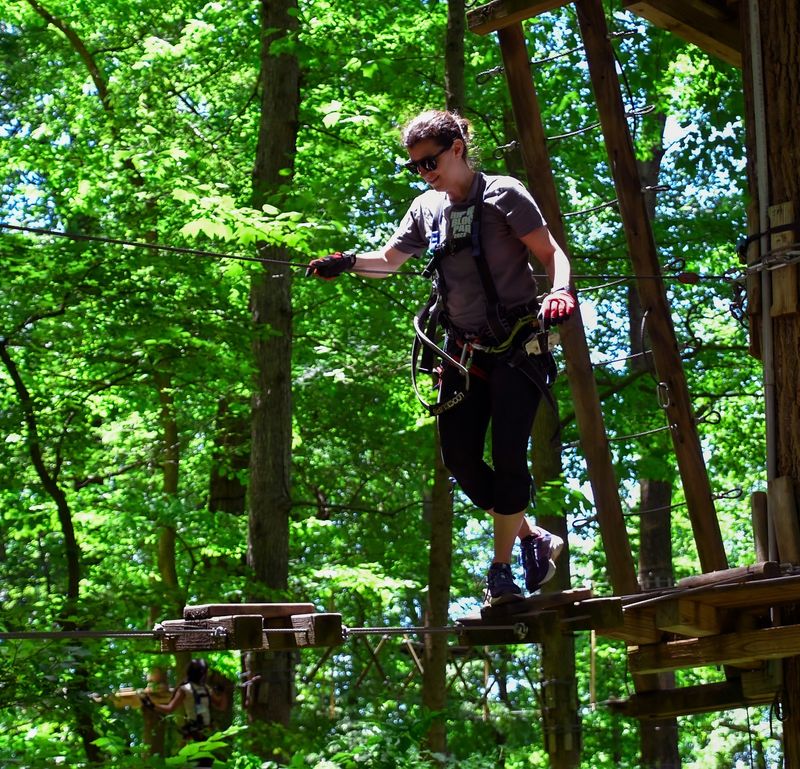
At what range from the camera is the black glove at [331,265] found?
4.59 m

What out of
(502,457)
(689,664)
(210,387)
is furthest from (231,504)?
(502,457)

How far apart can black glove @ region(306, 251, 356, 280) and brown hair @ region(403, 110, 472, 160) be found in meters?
0.56

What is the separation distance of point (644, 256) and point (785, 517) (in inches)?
72.1

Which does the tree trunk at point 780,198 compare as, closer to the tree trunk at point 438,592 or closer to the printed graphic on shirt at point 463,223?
the printed graphic on shirt at point 463,223

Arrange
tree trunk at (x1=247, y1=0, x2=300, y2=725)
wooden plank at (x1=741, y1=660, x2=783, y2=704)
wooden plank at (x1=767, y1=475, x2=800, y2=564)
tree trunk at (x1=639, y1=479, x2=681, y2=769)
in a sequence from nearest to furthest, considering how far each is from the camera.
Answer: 1. wooden plank at (x1=767, y1=475, x2=800, y2=564)
2. wooden plank at (x1=741, y1=660, x2=783, y2=704)
3. tree trunk at (x1=247, y1=0, x2=300, y2=725)
4. tree trunk at (x1=639, y1=479, x2=681, y2=769)

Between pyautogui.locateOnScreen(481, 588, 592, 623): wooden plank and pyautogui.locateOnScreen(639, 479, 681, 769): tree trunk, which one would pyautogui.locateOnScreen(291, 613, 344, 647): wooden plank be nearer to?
pyautogui.locateOnScreen(481, 588, 592, 623): wooden plank

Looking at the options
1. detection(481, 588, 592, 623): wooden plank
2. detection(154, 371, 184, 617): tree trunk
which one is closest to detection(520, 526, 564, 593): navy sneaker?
detection(481, 588, 592, 623): wooden plank

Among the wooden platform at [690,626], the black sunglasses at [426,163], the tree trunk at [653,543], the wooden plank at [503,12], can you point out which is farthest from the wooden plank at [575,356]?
the tree trunk at [653,543]

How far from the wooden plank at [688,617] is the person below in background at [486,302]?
538 millimetres

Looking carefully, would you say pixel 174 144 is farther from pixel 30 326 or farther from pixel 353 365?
pixel 353 365

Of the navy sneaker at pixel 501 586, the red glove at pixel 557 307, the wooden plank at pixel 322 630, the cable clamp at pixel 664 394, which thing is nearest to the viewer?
the red glove at pixel 557 307

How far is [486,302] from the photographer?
14.1 feet

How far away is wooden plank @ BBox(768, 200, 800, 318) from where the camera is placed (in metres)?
5.18

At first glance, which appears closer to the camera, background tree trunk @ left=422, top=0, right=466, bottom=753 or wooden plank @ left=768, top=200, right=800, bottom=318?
wooden plank @ left=768, top=200, right=800, bottom=318
